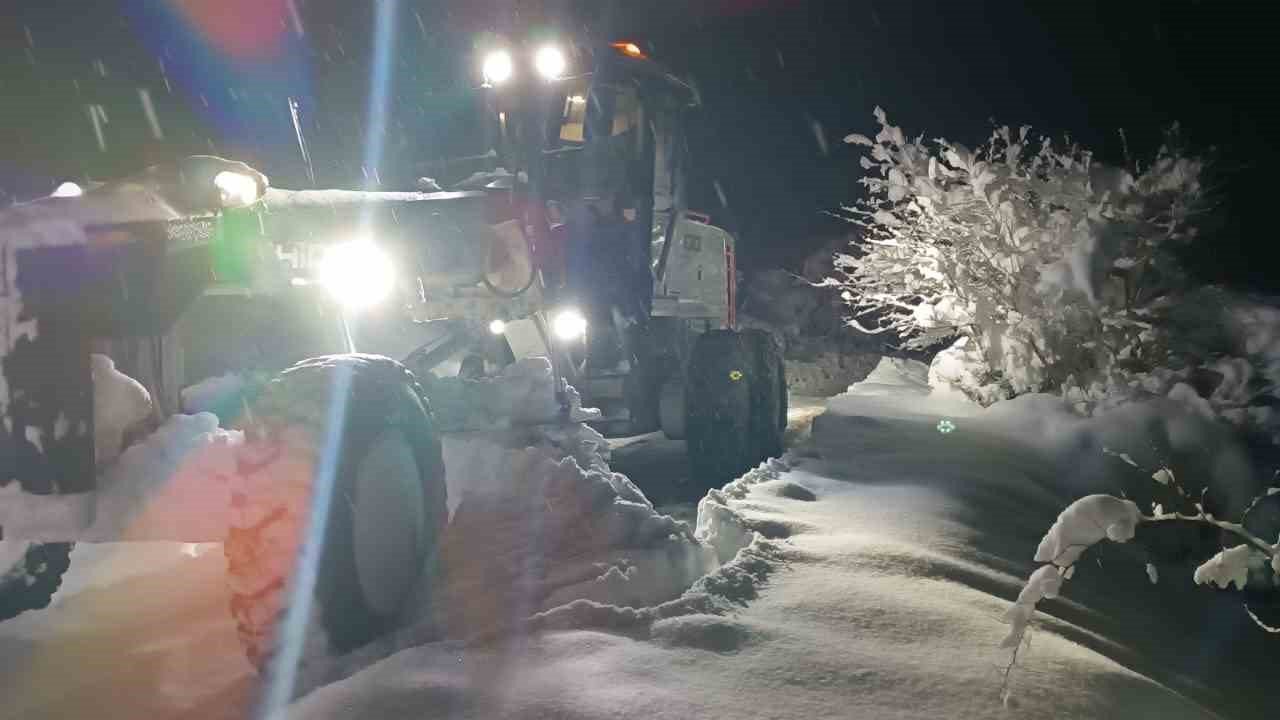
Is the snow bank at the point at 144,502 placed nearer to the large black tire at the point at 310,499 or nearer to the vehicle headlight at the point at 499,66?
the large black tire at the point at 310,499

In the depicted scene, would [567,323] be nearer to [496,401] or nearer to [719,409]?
[496,401]

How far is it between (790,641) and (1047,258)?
5950 mm

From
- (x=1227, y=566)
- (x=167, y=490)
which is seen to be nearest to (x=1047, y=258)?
(x=1227, y=566)

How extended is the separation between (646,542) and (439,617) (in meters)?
0.85

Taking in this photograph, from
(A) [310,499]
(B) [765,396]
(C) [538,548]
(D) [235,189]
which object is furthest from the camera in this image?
(B) [765,396]

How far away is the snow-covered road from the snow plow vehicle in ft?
1.49

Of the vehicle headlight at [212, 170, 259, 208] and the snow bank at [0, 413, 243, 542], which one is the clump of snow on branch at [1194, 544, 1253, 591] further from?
the vehicle headlight at [212, 170, 259, 208]

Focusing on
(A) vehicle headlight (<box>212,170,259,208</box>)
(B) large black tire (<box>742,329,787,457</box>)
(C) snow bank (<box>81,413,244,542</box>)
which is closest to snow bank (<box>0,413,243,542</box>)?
(C) snow bank (<box>81,413,244,542</box>)

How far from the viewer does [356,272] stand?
3.68 metres

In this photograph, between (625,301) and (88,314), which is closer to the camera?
(88,314)

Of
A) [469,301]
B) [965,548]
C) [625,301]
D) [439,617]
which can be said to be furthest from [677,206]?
[439,617]

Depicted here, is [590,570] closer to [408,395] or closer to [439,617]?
[439,617]

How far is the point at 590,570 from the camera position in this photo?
322cm

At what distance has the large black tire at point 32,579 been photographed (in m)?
3.44
